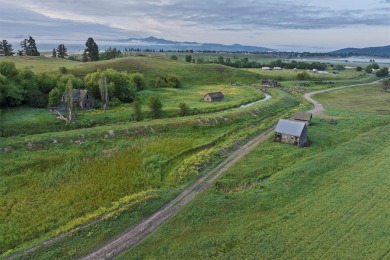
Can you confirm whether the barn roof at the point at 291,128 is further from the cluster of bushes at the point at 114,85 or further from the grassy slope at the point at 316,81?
the grassy slope at the point at 316,81

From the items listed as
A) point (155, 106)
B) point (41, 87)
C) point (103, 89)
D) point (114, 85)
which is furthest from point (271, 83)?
point (41, 87)

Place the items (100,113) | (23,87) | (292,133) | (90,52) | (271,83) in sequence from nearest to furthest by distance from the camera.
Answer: (292,133)
(100,113)
(23,87)
(271,83)
(90,52)

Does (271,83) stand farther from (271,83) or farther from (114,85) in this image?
(114,85)

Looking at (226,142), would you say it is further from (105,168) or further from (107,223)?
(107,223)

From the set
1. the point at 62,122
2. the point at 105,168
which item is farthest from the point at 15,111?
the point at 105,168

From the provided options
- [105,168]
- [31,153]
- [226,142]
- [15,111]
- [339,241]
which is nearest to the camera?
[339,241]

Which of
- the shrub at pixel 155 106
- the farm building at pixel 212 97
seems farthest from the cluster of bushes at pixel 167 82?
the shrub at pixel 155 106
